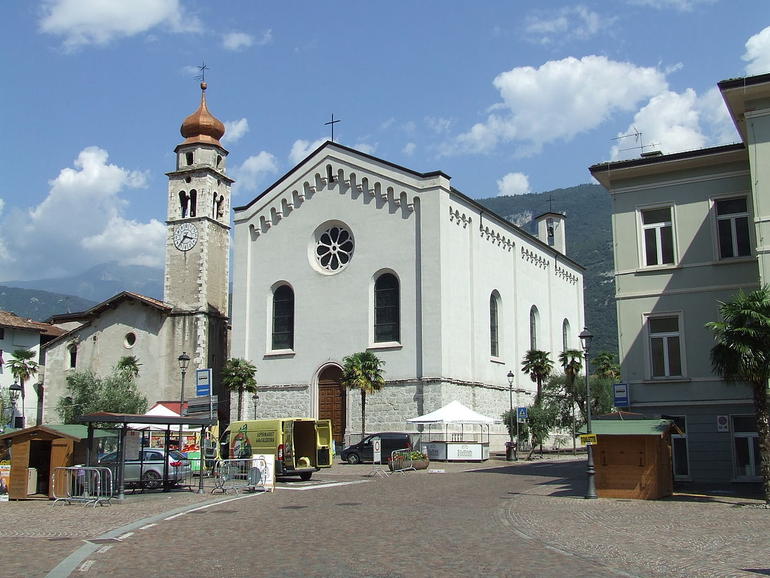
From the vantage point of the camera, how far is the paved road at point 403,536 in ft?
38.4

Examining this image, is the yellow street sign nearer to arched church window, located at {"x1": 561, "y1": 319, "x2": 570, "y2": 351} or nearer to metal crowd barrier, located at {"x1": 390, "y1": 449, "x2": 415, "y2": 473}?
metal crowd barrier, located at {"x1": 390, "y1": 449, "x2": 415, "y2": 473}

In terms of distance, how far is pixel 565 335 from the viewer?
220 ft

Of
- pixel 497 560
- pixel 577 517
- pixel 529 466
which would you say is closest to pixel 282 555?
pixel 497 560

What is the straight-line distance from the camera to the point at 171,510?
2003cm

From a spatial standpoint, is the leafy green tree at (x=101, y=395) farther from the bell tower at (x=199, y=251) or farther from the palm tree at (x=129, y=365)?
the bell tower at (x=199, y=251)

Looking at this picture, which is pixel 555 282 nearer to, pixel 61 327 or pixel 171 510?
pixel 61 327

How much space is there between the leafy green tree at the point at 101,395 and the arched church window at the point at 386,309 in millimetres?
16817

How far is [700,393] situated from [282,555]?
60.3 feet

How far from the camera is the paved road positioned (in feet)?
38.4

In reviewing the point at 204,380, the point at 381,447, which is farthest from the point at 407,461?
the point at 204,380

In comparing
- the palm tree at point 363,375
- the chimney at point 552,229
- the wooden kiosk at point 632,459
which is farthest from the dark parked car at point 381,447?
the chimney at point 552,229

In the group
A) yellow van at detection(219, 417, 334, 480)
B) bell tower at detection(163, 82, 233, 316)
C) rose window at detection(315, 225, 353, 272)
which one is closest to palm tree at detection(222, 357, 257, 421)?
bell tower at detection(163, 82, 233, 316)

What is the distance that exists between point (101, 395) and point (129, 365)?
10.7 ft

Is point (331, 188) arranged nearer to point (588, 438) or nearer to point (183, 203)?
point (183, 203)
